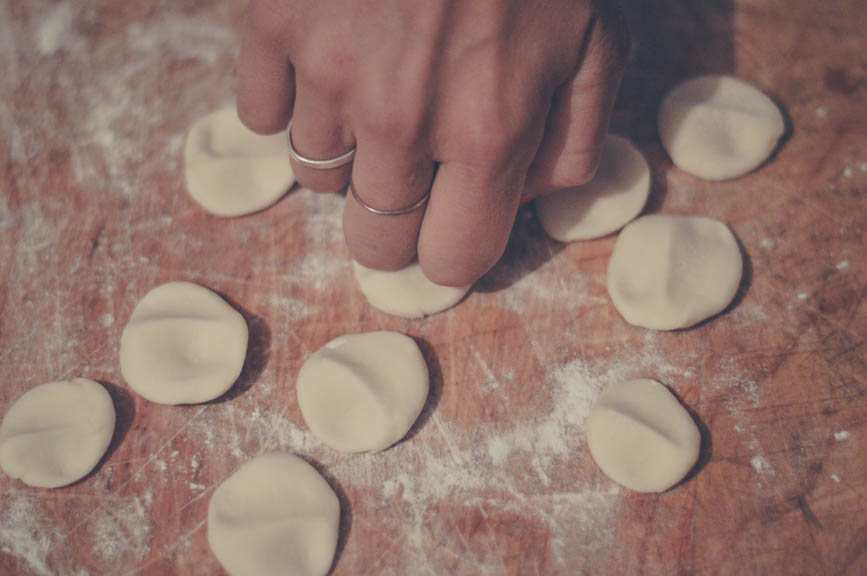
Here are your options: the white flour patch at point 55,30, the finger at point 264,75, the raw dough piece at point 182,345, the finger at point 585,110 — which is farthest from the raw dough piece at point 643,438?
the white flour patch at point 55,30

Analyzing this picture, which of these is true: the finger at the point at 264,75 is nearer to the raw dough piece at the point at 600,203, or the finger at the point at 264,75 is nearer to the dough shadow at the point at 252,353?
the dough shadow at the point at 252,353

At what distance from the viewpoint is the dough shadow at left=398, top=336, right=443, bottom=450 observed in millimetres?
1464

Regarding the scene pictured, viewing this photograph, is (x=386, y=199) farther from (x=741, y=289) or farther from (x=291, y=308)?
(x=741, y=289)

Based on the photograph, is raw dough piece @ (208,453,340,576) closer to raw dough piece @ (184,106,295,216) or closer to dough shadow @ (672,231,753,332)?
raw dough piece @ (184,106,295,216)

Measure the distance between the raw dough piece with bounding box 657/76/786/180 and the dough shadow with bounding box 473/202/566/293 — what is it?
403mm

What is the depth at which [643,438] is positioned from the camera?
54.8 inches

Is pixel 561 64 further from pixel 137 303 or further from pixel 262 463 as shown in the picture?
pixel 137 303

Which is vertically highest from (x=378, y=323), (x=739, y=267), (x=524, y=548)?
(x=739, y=267)

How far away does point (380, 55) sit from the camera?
1152mm

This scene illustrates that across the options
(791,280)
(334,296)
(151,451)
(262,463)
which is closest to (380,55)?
(334,296)

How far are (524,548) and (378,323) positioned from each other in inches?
23.8

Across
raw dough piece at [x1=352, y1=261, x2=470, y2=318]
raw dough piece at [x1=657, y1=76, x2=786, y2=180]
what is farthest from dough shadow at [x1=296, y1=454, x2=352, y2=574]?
raw dough piece at [x1=657, y1=76, x2=786, y2=180]

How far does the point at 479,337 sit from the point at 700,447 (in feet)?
1.79

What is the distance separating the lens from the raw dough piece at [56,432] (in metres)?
1.41
